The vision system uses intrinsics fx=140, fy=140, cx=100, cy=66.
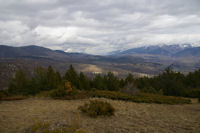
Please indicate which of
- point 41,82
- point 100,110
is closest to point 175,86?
point 41,82

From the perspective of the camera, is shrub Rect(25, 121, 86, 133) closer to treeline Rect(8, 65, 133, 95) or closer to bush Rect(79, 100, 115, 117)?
bush Rect(79, 100, 115, 117)

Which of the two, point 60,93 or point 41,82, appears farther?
point 41,82

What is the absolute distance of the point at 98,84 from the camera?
3875 centimetres

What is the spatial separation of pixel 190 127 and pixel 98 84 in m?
31.3

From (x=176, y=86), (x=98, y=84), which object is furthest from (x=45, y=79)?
(x=176, y=86)

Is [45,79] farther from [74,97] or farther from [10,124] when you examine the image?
[10,124]

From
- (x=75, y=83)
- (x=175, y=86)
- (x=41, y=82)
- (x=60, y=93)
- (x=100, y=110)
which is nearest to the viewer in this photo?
(x=100, y=110)

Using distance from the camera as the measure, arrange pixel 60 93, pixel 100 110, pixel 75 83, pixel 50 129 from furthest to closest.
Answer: pixel 75 83, pixel 60 93, pixel 100 110, pixel 50 129

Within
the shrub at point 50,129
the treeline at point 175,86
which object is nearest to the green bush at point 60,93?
the shrub at point 50,129

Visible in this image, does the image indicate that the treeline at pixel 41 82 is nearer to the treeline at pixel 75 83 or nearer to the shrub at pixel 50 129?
the treeline at pixel 75 83

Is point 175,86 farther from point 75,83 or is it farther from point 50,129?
point 50,129

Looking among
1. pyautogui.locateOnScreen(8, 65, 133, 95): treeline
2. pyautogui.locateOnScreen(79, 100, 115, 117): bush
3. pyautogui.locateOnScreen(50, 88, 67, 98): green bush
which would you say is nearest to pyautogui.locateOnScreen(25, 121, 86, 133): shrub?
pyautogui.locateOnScreen(79, 100, 115, 117): bush

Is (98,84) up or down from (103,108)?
down

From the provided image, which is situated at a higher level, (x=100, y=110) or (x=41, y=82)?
(x=100, y=110)
